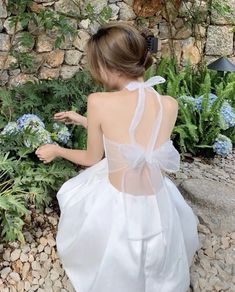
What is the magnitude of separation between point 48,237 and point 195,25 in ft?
9.65

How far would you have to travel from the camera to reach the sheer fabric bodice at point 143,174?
1.65 meters

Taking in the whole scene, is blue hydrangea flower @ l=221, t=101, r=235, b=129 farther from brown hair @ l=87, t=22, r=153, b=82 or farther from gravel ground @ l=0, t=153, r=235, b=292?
brown hair @ l=87, t=22, r=153, b=82

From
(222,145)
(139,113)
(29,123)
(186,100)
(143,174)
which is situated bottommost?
(222,145)

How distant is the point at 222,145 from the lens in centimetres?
327

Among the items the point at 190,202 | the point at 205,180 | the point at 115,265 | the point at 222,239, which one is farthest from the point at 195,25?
the point at 115,265

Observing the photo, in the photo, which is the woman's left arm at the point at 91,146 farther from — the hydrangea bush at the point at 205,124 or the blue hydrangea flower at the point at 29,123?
the hydrangea bush at the point at 205,124

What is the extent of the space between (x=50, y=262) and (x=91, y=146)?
0.77 metres

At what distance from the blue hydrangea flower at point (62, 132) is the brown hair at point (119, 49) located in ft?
3.33

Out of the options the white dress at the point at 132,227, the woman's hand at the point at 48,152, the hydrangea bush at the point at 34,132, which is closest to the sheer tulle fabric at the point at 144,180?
the white dress at the point at 132,227

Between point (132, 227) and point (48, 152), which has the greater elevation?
point (48, 152)

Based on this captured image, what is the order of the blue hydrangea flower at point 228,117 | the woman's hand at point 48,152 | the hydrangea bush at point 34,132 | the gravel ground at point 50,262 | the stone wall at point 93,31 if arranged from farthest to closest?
the blue hydrangea flower at point 228,117 → the stone wall at point 93,31 → the hydrangea bush at point 34,132 → the gravel ground at point 50,262 → the woman's hand at point 48,152

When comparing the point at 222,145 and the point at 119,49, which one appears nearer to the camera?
the point at 119,49

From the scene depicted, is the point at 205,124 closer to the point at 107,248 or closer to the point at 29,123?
the point at 29,123

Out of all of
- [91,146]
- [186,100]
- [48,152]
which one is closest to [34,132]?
[48,152]
